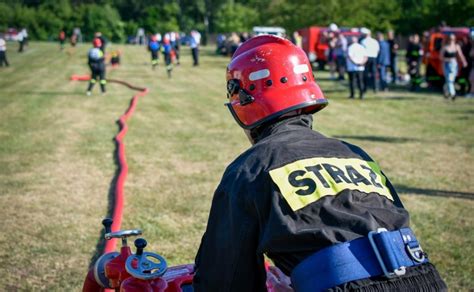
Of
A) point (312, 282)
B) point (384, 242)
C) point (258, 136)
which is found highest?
point (258, 136)

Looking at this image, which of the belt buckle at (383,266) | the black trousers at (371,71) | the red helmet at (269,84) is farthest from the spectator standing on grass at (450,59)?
the belt buckle at (383,266)

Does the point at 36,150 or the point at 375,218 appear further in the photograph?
the point at 36,150

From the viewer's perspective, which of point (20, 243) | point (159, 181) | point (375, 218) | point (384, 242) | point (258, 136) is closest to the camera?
point (384, 242)

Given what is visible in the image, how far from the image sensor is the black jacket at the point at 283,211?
196cm

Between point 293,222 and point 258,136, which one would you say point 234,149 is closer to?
point 258,136

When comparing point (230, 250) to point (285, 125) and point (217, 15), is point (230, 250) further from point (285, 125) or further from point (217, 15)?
point (217, 15)

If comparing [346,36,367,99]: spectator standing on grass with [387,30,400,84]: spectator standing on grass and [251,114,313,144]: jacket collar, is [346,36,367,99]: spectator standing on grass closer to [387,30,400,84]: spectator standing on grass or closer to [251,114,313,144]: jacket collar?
[387,30,400,84]: spectator standing on grass

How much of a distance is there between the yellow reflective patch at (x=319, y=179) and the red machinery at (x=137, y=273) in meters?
0.85

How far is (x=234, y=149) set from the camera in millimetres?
9344

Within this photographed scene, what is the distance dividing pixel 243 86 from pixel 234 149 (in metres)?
6.79

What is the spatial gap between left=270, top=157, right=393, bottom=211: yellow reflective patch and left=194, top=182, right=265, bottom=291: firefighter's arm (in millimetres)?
165

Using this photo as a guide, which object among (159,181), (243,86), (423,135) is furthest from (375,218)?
(423,135)

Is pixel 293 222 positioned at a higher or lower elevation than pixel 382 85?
higher

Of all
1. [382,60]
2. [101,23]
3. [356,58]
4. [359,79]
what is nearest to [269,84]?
[356,58]
